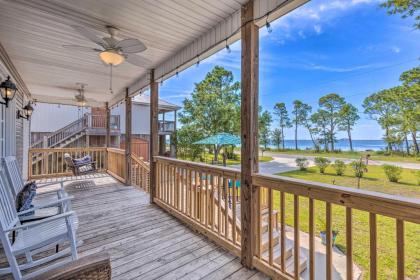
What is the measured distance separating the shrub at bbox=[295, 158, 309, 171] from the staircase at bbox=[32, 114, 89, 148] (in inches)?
454

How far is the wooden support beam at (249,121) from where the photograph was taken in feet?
6.85

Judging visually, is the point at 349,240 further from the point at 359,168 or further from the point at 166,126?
the point at 166,126

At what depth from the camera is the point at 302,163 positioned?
2.45 m

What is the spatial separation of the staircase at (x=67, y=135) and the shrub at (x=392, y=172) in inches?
488

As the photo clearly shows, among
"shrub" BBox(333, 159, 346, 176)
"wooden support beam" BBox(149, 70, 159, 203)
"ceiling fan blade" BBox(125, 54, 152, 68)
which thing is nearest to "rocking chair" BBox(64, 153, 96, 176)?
"wooden support beam" BBox(149, 70, 159, 203)

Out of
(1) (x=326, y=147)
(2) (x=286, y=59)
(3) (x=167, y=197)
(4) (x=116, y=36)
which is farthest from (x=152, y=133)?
(1) (x=326, y=147)

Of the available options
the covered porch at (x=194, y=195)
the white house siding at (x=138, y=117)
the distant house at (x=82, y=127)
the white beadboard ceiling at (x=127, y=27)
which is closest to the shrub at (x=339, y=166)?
the covered porch at (x=194, y=195)

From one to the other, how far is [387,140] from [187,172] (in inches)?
96.3

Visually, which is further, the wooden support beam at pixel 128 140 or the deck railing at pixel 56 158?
the deck railing at pixel 56 158

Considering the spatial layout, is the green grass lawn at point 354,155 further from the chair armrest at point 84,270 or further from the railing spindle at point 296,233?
the chair armrest at point 84,270

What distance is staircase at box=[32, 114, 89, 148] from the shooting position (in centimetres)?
1076

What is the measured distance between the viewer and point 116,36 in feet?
9.29

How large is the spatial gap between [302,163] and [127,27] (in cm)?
275

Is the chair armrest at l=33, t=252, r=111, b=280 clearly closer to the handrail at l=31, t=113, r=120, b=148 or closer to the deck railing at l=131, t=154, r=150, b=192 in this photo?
the deck railing at l=131, t=154, r=150, b=192
